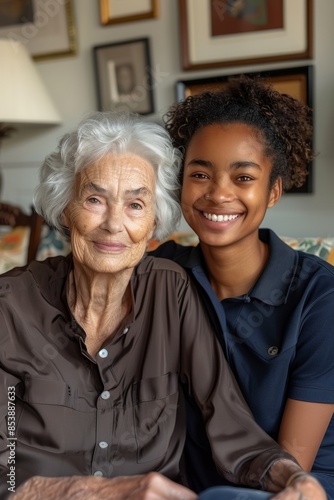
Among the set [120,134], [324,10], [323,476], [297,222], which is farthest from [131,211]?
[324,10]

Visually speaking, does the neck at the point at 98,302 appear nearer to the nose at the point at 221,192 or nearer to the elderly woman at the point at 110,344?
the elderly woman at the point at 110,344

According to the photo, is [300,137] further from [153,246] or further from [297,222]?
[297,222]

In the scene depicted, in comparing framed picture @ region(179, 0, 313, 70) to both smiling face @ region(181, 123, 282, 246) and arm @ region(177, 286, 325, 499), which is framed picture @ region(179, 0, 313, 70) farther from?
arm @ region(177, 286, 325, 499)

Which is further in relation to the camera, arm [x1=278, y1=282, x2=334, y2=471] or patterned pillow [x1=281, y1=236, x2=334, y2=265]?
patterned pillow [x1=281, y1=236, x2=334, y2=265]

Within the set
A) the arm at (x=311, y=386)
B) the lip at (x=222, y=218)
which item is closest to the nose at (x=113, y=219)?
the lip at (x=222, y=218)

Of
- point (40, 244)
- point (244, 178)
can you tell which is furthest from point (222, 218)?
point (40, 244)

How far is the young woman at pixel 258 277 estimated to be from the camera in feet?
4.05

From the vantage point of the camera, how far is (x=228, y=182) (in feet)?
4.25

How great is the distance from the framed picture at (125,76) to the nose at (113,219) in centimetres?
135

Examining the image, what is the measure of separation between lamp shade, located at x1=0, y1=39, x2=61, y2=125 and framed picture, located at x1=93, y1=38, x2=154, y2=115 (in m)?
0.27

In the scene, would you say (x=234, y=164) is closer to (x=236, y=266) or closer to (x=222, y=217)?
(x=222, y=217)

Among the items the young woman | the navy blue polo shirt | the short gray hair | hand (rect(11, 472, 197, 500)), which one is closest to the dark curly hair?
the young woman

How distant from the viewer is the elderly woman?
47.6 inches

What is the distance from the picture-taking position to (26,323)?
124 centimetres
